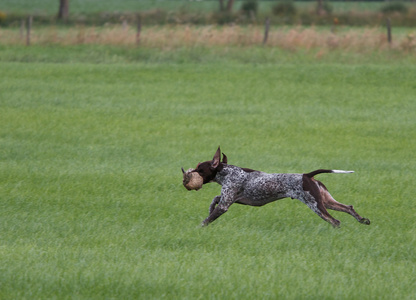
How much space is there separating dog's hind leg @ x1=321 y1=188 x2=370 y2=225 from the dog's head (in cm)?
127

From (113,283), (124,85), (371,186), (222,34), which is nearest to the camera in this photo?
(113,283)

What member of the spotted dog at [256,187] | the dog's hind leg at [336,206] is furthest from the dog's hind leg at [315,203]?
the dog's hind leg at [336,206]

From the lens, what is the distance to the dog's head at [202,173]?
7945mm

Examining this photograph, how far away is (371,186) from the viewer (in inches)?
435

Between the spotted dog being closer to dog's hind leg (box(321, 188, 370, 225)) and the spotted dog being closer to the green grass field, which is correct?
dog's hind leg (box(321, 188, 370, 225))

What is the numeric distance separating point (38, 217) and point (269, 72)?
15.9 m

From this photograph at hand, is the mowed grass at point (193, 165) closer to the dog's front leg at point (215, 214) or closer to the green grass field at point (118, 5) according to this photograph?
the dog's front leg at point (215, 214)

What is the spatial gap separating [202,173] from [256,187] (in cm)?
65

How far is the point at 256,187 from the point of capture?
26.5ft

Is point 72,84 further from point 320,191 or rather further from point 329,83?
point 320,191

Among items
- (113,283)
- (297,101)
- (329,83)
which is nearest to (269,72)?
(329,83)

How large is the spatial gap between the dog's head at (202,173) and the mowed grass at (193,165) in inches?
21.2

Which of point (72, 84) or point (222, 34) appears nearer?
point (72, 84)

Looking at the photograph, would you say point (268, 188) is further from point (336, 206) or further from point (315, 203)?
point (336, 206)
